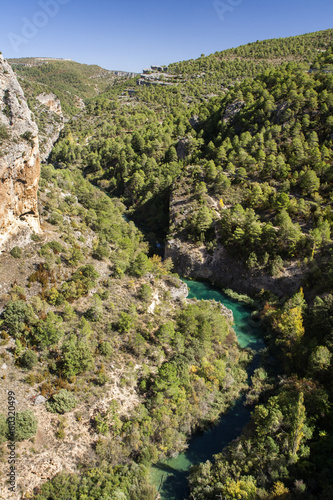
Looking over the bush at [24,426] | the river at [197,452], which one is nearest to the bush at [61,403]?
the bush at [24,426]

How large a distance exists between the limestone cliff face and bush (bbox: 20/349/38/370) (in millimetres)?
12827

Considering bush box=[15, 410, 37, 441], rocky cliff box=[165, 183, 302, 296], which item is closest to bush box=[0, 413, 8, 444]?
bush box=[15, 410, 37, 441]

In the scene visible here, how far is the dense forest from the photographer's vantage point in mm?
22359

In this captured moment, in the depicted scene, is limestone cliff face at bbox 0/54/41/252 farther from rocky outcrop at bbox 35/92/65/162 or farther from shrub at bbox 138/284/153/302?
rocky outcrop at bbox 35/92/65/162

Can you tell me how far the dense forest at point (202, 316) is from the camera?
22.4m

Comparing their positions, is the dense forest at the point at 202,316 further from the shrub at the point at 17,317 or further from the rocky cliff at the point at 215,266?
the rocky cliff at the point at 215,266

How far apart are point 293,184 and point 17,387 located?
57.0 m

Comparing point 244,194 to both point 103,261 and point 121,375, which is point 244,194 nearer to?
point 103,261

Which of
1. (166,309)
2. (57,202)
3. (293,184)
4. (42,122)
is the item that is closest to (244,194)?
(293,184)

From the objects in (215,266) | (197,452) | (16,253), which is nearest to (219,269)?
(215,266)

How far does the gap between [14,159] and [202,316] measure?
93.8 ft

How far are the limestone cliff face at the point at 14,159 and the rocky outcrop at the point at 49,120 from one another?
97049mm

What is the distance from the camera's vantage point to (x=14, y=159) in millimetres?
29109

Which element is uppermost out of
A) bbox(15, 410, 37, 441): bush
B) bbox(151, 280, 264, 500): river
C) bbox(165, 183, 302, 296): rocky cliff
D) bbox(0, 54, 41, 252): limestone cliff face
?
bbox(0, 54, 41, 252): limestone cliff face
